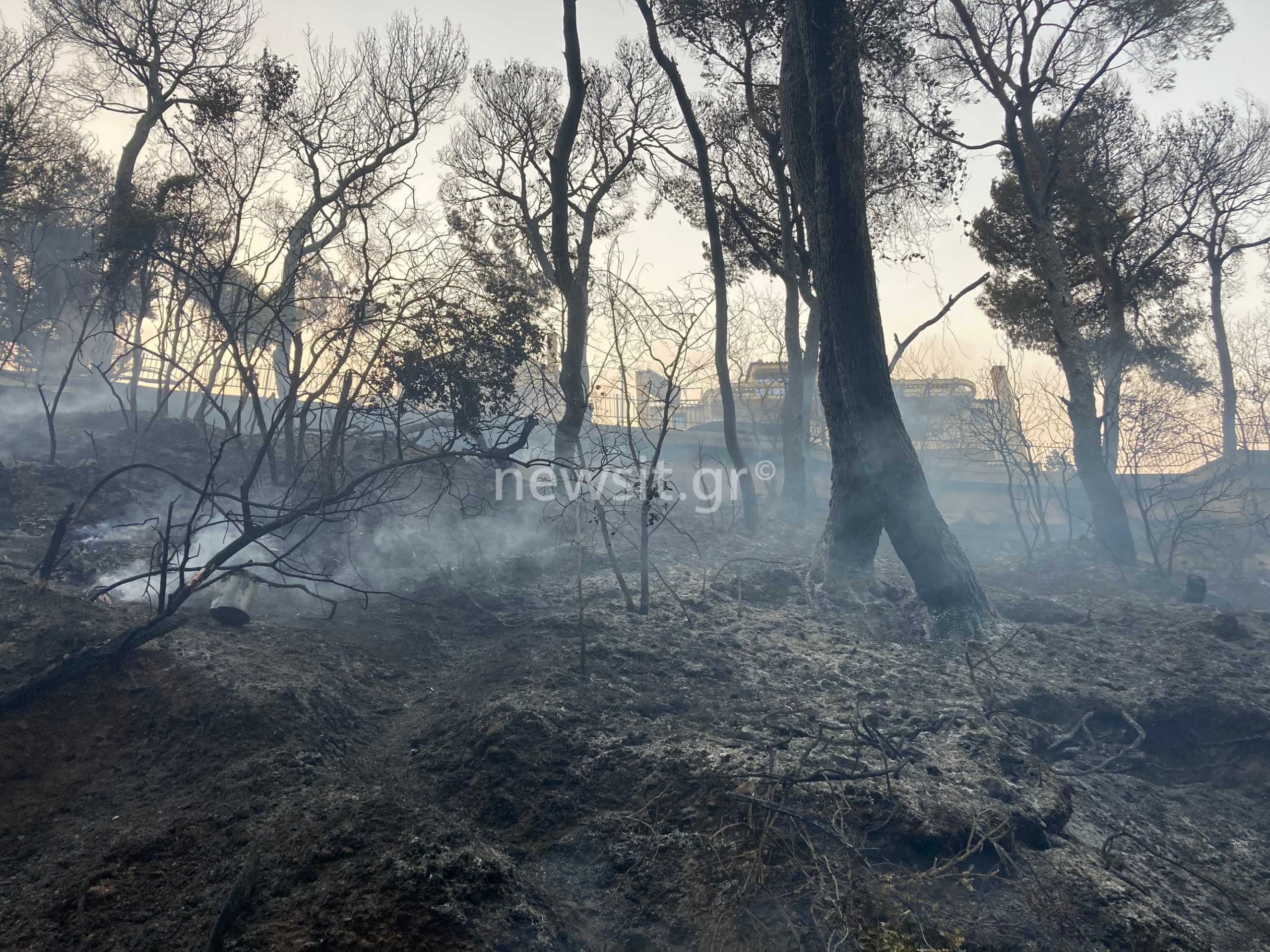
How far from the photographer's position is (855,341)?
6668mm

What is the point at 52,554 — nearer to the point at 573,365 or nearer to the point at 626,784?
the point at 626,784

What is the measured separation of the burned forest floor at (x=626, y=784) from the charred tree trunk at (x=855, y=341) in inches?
30.0

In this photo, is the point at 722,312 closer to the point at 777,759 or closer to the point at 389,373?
the point at 389,373

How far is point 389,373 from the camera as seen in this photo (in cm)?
749

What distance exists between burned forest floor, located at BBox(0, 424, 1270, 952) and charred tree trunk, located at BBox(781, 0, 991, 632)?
0.76 meters

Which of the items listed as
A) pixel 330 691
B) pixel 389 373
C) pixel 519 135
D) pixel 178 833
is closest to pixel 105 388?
pixel 519 135

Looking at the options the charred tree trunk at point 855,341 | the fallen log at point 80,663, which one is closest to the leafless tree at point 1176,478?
the charred tree trunk at point 855,341

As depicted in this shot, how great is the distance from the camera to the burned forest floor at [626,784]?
2674 mm

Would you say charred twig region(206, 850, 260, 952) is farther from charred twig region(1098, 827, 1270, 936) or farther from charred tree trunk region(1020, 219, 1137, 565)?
charred tree trunk region(1020, 219, 1137, 565)

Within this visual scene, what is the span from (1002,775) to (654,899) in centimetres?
217

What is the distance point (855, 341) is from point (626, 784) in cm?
468

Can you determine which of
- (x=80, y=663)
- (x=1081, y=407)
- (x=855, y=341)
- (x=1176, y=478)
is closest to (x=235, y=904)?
(x=80, y=663)

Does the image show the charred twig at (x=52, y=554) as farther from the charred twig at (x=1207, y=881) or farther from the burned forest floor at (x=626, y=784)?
the charred twig at (x=1207, y=881)

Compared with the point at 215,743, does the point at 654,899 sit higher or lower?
lower
